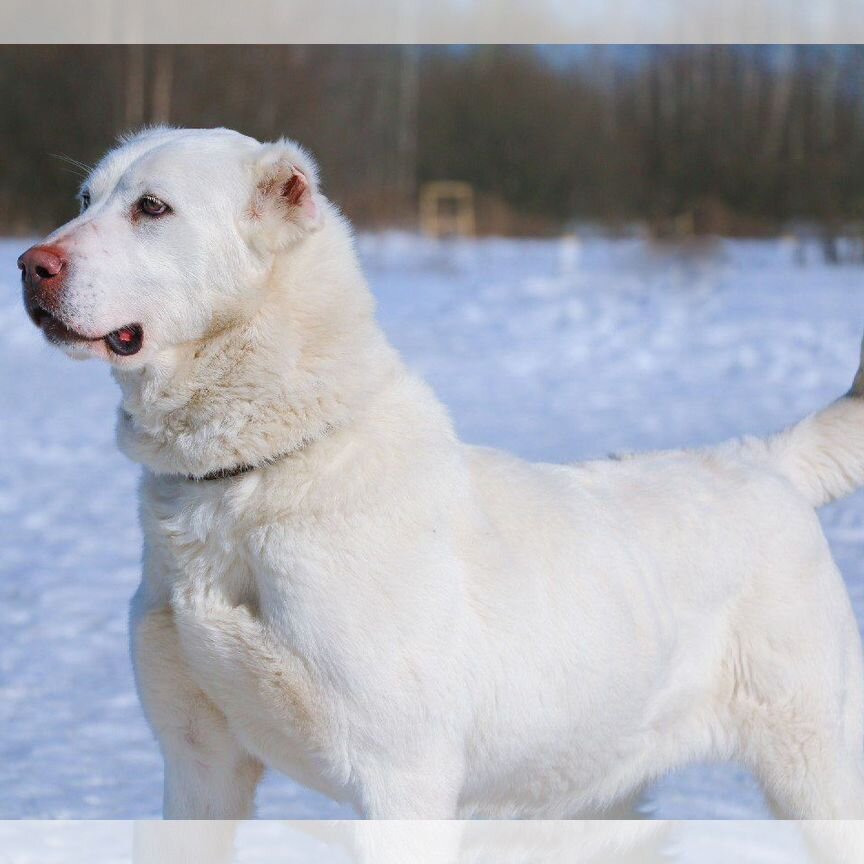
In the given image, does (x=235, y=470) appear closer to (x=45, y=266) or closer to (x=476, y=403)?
(x=45, y=266)

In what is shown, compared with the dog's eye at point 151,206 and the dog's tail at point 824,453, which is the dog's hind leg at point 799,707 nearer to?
the dog's tail at point 824,453

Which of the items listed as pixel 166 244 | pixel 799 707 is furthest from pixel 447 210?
pixel 166 244

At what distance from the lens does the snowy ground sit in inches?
168

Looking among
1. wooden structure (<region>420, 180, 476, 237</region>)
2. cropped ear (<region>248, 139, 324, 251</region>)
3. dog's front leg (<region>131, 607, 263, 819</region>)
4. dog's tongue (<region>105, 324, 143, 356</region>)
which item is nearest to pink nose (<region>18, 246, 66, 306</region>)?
dog's tongue (<region>105, 324, 143, 356</region>)

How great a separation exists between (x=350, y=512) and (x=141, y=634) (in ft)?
1.75

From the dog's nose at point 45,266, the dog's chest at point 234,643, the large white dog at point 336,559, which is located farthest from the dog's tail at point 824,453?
the dog's nose at point 45,266

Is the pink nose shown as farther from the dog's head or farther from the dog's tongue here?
the dog's tongue

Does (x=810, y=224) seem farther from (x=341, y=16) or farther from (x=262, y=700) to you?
(x=262, y=700)

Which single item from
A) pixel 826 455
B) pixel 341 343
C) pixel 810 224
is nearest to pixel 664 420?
pixel 826 455

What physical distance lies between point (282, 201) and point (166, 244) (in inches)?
10.4

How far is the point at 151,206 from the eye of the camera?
8.73 ft

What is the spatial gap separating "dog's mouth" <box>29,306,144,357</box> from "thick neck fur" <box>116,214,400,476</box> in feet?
0.21

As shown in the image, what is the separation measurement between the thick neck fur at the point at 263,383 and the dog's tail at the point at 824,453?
127cm

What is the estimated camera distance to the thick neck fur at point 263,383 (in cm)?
266
